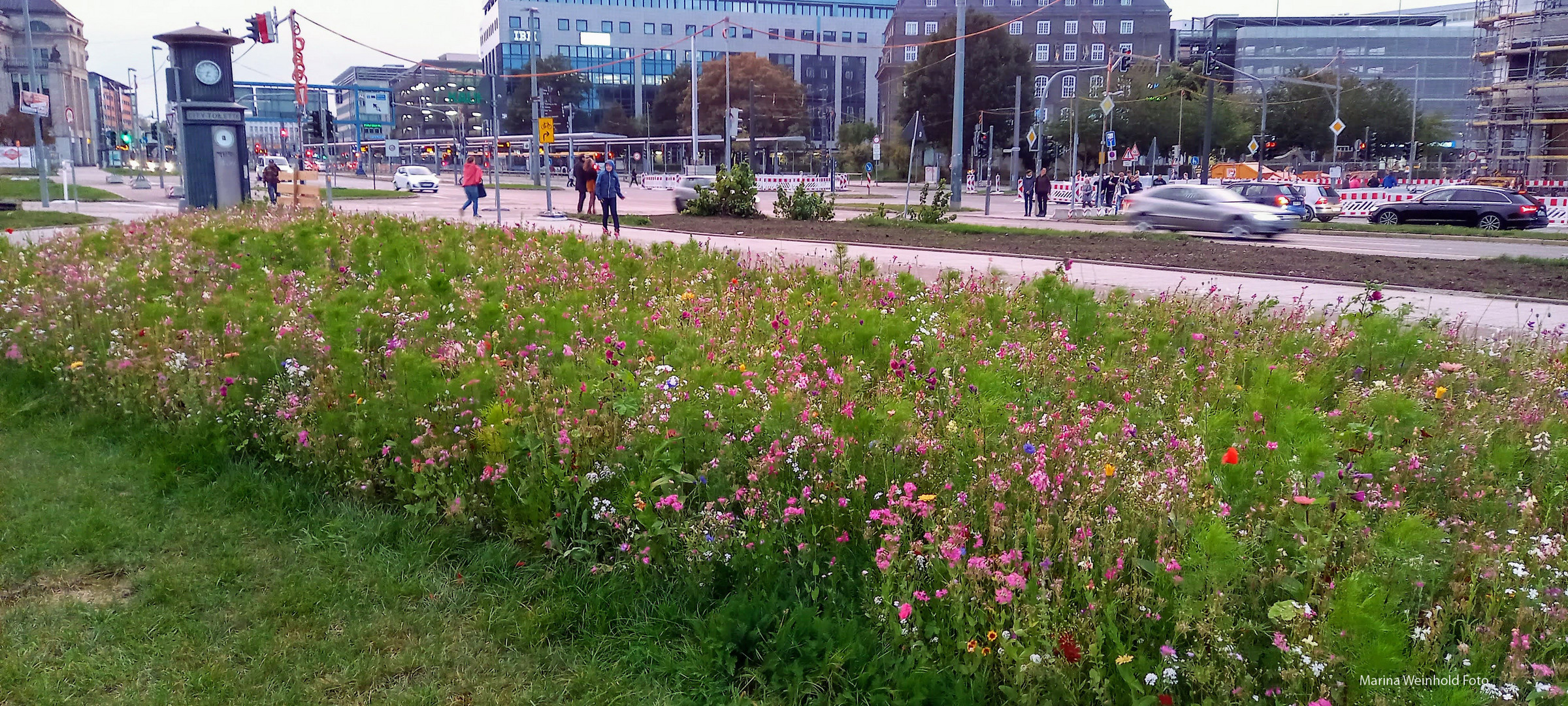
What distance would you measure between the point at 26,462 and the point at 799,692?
4.24 meters

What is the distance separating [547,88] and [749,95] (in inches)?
819

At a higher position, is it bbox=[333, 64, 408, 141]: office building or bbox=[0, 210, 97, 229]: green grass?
bbox=[333, 64, 408, 141]: office building

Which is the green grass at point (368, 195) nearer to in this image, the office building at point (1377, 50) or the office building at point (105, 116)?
the office building at point (105, 116)

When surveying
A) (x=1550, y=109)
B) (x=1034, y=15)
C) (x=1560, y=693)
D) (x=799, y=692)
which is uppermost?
(x=1034, y=15)

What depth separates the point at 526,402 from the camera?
4.47 metres

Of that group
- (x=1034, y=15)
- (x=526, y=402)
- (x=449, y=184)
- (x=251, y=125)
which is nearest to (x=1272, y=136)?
(x=1034, y=15)

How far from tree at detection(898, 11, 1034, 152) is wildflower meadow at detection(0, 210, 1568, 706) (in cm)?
6844

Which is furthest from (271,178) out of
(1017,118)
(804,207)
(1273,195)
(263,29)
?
(1017,118)

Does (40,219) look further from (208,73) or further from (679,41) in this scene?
(679,41)

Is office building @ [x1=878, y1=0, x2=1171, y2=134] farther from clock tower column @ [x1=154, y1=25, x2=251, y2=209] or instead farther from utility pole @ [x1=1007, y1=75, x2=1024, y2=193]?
clock tower column @ [x1=154, y1=25, x2=251, y2=209]

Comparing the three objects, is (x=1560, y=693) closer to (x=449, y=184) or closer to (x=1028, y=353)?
(x=1028, y=353)

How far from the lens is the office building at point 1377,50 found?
98188 millimetres

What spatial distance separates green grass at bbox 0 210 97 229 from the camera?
20.5m

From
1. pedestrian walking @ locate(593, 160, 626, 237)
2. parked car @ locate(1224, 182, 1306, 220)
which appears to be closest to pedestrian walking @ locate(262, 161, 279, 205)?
pedestrian walking @ locate(593, 160, 626, 237)
